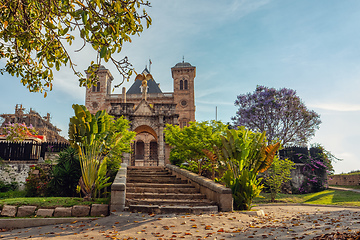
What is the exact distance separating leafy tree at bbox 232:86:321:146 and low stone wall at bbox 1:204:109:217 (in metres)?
20.5

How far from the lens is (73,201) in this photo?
342 inches

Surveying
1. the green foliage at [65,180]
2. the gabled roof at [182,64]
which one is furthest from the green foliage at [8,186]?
the gabled roof at [182,64]

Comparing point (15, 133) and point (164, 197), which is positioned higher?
point (15, 133)

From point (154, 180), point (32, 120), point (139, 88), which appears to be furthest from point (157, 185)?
point (139, 88)

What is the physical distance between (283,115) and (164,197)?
61.8 feet

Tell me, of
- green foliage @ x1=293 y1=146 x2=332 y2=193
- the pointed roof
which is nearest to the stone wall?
green foliage @ x1=293 y1=146 x2=332 y2=193

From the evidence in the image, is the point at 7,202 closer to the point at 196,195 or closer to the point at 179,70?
the point at 196,195

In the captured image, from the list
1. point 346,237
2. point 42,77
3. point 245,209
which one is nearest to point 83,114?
point 42,77

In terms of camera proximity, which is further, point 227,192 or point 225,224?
point 227,192

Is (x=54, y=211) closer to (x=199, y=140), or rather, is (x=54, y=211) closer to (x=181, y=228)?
(x=181, y=228)

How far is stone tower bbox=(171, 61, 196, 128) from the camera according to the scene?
44.9 meters

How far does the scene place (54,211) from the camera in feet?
26.7

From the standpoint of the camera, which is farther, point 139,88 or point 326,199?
point 139,88

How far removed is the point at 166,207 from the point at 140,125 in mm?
13777
